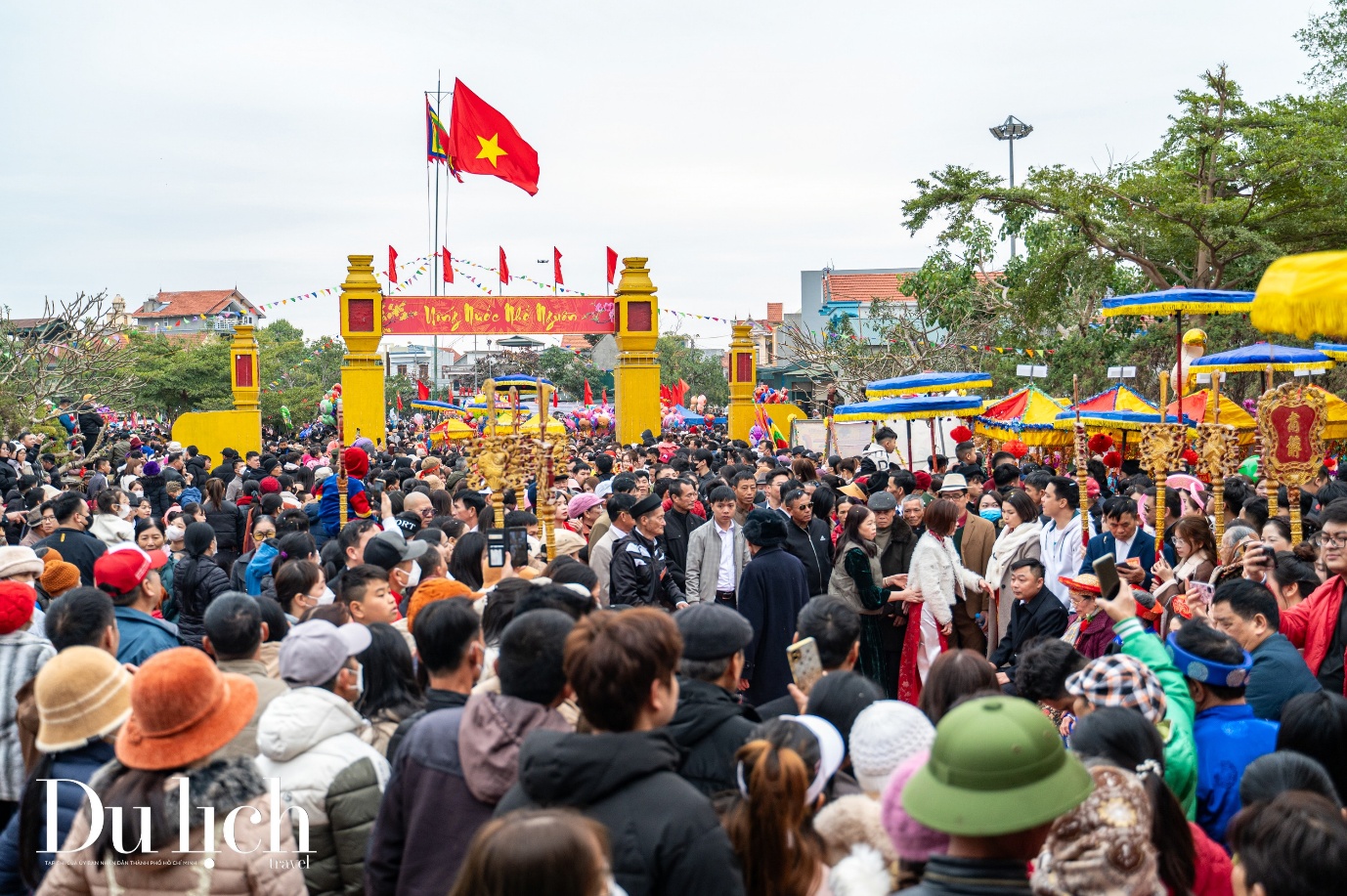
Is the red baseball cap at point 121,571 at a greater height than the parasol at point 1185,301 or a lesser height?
lesser

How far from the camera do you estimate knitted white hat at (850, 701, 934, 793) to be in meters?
3.10

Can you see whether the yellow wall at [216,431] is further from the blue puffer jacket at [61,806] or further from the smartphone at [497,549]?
the blue puffer jacket at [61,806]

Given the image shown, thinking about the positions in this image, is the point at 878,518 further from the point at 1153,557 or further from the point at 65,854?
the point at 65,854

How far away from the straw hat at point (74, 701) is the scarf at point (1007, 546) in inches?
219

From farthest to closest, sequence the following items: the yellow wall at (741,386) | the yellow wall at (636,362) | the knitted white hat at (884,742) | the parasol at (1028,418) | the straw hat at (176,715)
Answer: the yellow wall at (741,386), the yellow wall at (636,362), the parasol at (1028,418), the knitted white hat at (884,742), the straw hat at (176,715)

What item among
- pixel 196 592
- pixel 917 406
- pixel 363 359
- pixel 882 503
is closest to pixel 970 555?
pixel 882 503

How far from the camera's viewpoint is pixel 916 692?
7.18 meters

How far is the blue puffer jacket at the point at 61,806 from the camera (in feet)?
11.0

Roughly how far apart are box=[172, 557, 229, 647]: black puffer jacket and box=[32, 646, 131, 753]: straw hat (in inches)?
141

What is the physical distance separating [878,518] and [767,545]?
4.22ft

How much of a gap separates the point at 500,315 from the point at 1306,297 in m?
23.2

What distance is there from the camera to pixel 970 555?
26.7ft

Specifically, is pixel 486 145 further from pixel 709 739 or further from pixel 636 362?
pixel 709 739

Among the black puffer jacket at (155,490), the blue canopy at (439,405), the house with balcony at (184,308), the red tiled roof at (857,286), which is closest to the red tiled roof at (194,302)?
the house with balcony at (184,308)
